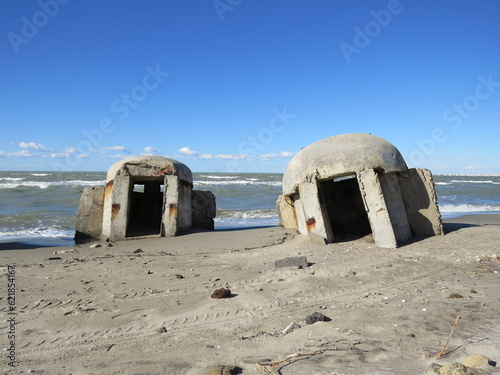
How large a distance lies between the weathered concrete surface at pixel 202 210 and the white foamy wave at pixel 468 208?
33.5ft

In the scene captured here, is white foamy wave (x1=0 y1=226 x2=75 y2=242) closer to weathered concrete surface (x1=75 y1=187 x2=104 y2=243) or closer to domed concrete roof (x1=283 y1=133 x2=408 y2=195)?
weathered concrete surface (x1=75 y1=187 x2=104 y2=243)

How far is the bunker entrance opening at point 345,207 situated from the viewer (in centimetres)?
880

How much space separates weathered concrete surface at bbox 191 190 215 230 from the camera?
399 inches

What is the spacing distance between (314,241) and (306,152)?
176 centimetres

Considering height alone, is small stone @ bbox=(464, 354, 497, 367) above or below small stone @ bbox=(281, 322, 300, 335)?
above

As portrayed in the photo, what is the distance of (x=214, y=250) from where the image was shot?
721 centimetres

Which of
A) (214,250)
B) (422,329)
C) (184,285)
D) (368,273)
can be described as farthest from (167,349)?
(214,250)

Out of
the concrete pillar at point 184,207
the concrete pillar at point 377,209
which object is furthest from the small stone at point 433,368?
the concrete pillar at point 184,207

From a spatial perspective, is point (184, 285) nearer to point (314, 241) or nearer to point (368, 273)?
point (368, 273)

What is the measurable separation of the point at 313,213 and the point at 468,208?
11756 millimetres

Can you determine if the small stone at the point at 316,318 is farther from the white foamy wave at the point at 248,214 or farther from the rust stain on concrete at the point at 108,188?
the white foamy wave at the point at 248,214

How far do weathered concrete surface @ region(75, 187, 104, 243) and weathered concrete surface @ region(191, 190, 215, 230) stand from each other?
2290 millimetres

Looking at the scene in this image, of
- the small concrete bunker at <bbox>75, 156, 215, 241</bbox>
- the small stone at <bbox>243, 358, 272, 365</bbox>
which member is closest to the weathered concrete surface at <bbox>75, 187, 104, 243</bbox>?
the small concrete bunker at <bbox>75, 156, 215, 241</bbox>

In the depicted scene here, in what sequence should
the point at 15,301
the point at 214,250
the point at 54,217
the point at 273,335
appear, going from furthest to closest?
the point at 54,217 < the point at 214,250 < the point at 15,301 < the point at 273,335
